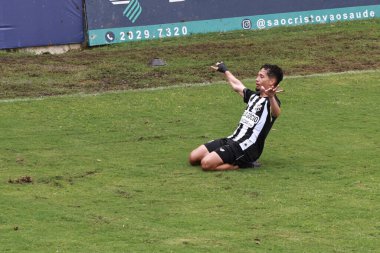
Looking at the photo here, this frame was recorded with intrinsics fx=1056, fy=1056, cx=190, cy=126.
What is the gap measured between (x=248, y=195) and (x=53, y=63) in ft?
35.9

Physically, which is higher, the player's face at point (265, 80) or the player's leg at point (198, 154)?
the player's face at point (265, 80)

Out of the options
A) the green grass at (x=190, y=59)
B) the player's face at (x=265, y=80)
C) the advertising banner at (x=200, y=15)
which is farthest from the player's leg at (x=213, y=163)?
the advertising banner at (x=200, y=15)

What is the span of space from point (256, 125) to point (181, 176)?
1.28 m

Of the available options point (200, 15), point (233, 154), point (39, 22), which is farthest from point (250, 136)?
point (200, 15)

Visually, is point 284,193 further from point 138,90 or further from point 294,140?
point 138,90

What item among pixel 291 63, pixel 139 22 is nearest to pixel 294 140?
pixel 291 63

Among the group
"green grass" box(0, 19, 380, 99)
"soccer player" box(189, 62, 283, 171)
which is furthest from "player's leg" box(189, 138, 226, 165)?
"green grass" box(0, 19, 380, 99)

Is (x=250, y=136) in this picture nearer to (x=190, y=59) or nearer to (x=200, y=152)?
(x=200, y=152)

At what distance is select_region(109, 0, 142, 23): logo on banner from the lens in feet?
80.0

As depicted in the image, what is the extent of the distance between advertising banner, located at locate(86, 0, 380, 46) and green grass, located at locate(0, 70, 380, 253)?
213 inches

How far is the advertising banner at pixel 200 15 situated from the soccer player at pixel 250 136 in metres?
10.9

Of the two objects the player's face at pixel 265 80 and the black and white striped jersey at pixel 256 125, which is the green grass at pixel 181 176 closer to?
the black and white striped jersey at pixel 256 125

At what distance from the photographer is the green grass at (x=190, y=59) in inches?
800

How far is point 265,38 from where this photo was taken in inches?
962
